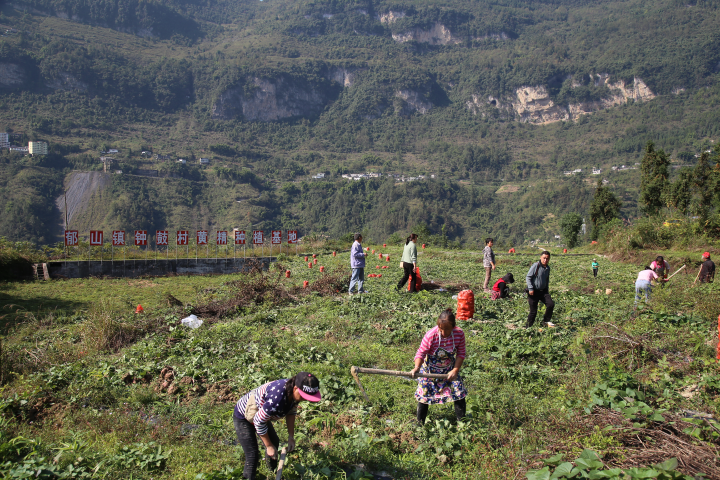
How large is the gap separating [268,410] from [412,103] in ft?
647

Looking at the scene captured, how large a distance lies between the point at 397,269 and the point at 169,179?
90651 mm

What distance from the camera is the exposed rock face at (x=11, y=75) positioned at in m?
120

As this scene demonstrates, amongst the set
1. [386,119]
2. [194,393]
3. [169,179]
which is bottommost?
[194,393]

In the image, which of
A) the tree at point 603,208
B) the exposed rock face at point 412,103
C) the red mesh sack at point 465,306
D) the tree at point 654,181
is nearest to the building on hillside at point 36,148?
the tree at point 603,208

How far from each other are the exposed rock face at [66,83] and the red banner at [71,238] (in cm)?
12995

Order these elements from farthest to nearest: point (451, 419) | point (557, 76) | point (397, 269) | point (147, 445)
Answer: point (557, 76), point (397, 269), point (451, 419), point (147, 445)

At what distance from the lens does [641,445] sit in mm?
4559

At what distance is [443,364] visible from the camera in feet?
19.3

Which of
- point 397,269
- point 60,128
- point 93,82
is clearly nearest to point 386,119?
point 93,82

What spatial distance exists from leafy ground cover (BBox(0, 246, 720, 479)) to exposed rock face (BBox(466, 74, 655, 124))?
18028 cm

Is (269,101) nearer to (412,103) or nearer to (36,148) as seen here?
(412,103)

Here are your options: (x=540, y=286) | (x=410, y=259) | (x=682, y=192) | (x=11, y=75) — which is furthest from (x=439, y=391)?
(x=11, y=75)

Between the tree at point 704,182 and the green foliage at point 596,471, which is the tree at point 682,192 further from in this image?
the green foliage at point 596,471

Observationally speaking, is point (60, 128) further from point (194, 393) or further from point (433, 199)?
point (194, 393)
